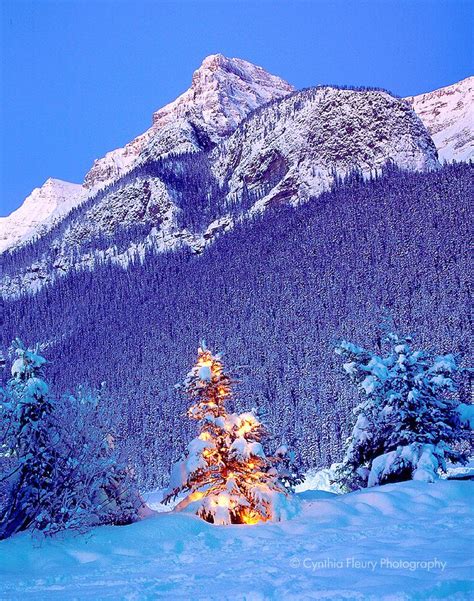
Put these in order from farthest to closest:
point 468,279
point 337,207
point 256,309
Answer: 1. point 337,207
2. point 256,309
3. point 468,279

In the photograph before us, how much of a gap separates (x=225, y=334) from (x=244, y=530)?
10783 centimetres

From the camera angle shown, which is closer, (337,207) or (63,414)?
(63,414)

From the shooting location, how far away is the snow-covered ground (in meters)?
7.68

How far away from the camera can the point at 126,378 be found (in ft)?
395

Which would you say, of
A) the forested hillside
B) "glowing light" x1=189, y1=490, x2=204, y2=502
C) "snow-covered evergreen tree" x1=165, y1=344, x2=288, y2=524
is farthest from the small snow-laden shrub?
the forested hillside

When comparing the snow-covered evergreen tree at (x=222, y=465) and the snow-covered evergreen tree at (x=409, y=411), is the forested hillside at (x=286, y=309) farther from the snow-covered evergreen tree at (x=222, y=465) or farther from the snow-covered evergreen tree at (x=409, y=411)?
the snow-covered evergreen tree at (x=222, y=465)

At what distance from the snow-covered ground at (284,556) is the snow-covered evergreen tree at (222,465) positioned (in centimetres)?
120

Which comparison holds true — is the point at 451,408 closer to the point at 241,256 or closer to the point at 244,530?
the point at 244,530

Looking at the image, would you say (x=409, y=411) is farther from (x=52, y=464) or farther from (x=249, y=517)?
(x=52, y=464)

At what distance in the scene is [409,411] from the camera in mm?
16703

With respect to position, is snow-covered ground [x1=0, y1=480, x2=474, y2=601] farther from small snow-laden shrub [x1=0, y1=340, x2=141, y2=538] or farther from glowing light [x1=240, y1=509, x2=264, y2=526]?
glowing light [x1=240, y1=509, x2=264, y2=526]

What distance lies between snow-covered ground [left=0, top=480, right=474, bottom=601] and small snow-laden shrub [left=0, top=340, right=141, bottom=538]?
94cm

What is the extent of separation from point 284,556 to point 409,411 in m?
8.04

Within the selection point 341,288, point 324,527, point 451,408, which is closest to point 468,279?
point 341,288
